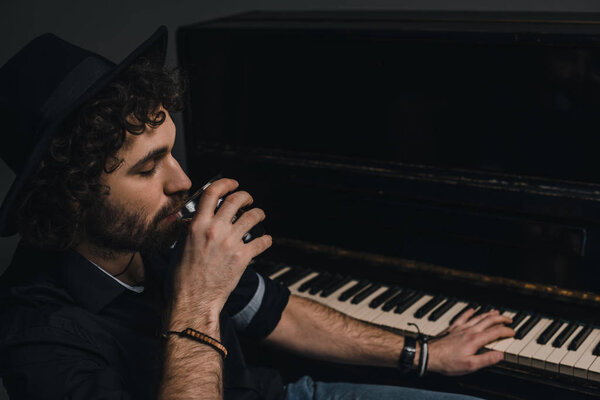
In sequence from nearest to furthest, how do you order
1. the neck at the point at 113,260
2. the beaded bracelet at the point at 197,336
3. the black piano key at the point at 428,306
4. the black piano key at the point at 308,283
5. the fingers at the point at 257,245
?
the beaded bracelet at the point at 197,336
the fingers at the point at 257,245
the neck at the point at 113,260
the black piano key at the point at 428,306
the black piano key at the point at 308,283

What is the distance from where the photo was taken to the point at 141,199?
64.1 inches

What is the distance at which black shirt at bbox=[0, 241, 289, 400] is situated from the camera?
1.38m

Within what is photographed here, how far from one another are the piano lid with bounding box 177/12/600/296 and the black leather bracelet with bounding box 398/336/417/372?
1.16 feet

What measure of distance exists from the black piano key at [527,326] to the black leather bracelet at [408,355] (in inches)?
11.8

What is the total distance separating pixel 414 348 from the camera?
1.93 m

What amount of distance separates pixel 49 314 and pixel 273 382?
0.71m

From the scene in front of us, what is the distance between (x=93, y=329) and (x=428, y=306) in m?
1.08

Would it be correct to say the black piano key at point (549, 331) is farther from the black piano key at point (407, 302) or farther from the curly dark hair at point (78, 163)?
the curly dark hair at point (78, 163)

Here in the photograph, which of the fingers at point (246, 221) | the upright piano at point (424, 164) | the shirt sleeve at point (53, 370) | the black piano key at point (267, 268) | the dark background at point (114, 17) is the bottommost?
the shirt sleeve at point (53, 370)

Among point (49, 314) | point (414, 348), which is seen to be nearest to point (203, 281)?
point (49, 314)

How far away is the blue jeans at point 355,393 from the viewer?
1.85 meters

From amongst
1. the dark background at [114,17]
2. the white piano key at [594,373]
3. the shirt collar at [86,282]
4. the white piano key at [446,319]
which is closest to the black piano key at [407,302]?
the white piano key at [446,319]

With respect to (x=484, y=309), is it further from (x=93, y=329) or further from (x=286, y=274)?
(x=93, y=329)

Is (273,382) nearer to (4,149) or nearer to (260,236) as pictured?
(260,236)
